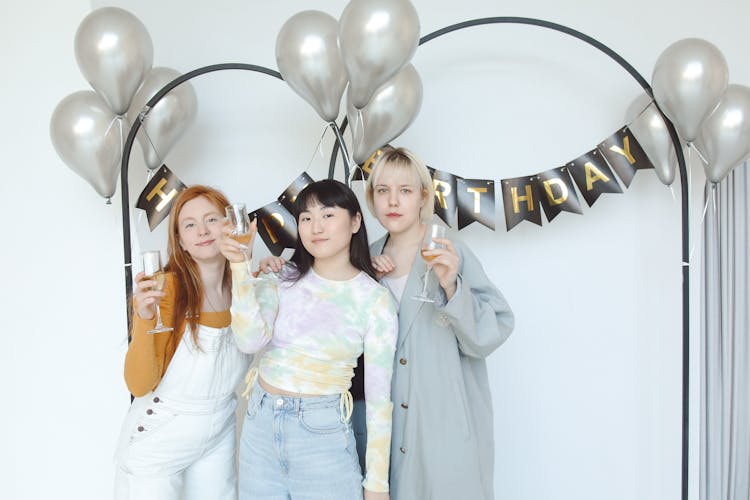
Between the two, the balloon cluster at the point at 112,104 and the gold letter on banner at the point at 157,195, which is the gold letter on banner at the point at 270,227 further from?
the balloon cluster at the point at 112,104

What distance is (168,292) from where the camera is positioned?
5.54ft

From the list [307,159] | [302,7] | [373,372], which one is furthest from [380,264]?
[302,7]

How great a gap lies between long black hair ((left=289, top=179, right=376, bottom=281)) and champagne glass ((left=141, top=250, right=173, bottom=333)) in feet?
1.10

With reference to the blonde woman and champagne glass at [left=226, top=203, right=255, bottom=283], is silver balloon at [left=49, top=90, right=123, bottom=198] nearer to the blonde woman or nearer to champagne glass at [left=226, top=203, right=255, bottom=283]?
champagne glass at [left=226, top=203, right=255, bottom=283]

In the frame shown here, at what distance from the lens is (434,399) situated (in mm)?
1692

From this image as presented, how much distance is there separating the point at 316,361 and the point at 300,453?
0.22 metres

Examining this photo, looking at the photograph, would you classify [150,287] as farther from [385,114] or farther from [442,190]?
[442,190]

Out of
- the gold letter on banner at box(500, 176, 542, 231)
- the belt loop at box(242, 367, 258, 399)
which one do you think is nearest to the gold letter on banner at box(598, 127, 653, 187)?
the gold letter on banner at box(500, 176, 542, 231)

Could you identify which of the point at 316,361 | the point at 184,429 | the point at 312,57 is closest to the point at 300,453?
the point at 316,361

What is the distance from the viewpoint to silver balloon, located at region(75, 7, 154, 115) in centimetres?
178

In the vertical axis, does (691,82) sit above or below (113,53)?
below

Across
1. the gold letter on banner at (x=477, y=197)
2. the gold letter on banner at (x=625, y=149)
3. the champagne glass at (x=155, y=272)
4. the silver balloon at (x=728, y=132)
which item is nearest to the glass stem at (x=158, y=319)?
the champagne glass at (x=155, y=272)

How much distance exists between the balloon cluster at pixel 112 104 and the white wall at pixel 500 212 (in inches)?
14.1

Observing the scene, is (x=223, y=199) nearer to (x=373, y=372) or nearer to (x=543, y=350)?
(x=373, y=372)
